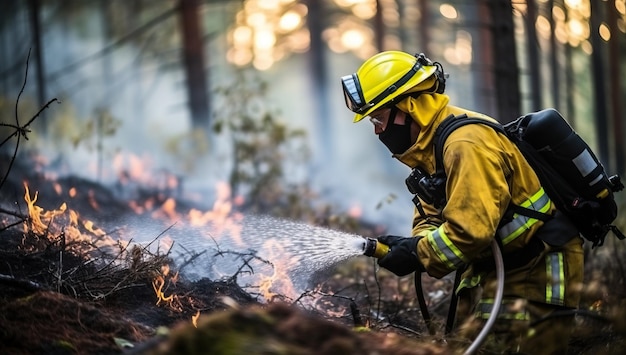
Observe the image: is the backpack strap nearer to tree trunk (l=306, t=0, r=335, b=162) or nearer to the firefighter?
the firefighter

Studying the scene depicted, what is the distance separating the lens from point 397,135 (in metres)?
4.77

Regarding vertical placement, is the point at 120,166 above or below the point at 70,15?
below

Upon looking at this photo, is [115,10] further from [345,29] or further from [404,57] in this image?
[404,57]

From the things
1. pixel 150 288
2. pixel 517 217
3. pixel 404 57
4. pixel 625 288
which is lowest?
pixel 625 288

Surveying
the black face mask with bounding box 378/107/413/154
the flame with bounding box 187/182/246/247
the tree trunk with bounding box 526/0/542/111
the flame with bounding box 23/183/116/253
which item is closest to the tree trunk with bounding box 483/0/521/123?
the tree trunk with bounding box 526/0/542/111

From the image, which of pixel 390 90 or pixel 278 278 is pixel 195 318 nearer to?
pixel 278 278

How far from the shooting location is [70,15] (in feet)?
98.7

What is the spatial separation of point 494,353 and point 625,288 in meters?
3.07

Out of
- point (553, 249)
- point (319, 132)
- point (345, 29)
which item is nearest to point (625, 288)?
point (553, 249)

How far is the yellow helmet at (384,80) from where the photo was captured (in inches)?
184

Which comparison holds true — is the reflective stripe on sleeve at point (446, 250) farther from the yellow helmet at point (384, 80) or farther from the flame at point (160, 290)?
the flame at point (160, 290)

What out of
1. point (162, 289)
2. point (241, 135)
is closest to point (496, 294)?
point (162, 289)

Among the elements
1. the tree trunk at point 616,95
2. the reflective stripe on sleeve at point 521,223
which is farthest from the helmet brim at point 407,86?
the tree trunk at point 616,95

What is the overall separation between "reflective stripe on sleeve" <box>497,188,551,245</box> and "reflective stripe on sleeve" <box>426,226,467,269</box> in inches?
12.9
